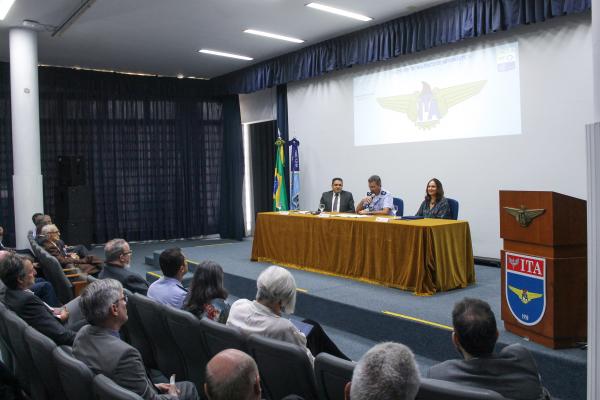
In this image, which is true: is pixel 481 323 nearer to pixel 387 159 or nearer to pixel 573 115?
pixel 573 115

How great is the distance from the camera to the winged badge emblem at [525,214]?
10.8 feet

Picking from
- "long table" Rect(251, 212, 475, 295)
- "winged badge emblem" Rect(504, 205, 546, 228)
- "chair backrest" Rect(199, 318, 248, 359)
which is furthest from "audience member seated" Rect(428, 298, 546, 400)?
"long table" Rect(251, 212, 475, 295)

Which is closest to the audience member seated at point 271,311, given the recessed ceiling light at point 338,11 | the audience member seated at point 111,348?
the audience member seated at point 111,348

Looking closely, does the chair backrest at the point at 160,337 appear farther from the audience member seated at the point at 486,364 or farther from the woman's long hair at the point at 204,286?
the audience member seated at the point at 486,364

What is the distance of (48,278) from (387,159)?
4.77 metres

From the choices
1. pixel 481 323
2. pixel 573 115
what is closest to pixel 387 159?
pixel 573 115

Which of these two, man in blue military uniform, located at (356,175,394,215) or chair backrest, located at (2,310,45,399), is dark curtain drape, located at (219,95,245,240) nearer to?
man in blue military uniform, located at (356,175,394,215)

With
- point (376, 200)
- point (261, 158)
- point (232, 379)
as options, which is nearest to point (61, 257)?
point (376, 200)

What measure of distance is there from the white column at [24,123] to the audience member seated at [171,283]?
16.6ft

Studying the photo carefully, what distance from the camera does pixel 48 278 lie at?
4871mm

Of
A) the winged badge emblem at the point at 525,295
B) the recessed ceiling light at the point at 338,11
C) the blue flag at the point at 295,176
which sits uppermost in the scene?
the recessed ceiling light at the point at 338,11

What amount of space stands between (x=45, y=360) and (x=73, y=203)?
729cm

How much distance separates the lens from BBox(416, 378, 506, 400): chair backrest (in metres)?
1.60

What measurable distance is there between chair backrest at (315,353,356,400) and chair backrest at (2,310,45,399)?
4.59 ft
